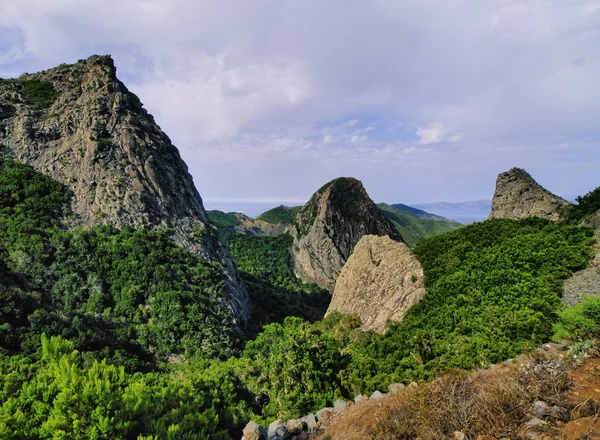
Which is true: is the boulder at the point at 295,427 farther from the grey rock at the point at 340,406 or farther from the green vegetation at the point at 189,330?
the green vegetation at the point at 189,330

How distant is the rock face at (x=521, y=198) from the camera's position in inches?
1521

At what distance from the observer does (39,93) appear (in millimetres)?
55188

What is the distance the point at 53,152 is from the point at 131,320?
31907 millimetres

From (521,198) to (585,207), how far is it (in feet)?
56.9

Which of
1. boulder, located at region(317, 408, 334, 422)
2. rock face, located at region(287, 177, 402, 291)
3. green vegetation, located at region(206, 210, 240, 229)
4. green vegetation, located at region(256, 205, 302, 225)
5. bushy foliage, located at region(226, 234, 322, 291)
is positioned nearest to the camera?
boulder, located at region(317, 408, 334, 422)

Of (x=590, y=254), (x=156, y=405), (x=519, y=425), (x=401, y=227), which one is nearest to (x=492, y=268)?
(x=590, y=254)

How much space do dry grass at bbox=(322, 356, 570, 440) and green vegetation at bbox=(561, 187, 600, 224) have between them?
809 inches

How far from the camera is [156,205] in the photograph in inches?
1857

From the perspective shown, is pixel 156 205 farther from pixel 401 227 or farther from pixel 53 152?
pixel 401 227

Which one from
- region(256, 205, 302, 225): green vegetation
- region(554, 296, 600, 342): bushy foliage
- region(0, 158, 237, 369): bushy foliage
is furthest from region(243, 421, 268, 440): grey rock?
region(256, 205, 302, 225): green vegetation

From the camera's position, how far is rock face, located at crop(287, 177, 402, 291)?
74.3 metres

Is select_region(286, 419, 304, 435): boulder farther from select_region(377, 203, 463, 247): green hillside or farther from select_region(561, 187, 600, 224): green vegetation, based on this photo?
select_region(377, 203, 463, 247): green hillside

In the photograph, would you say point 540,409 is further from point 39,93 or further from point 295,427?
point 39,93

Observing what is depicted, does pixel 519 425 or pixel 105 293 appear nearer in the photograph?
pixel 519 425
